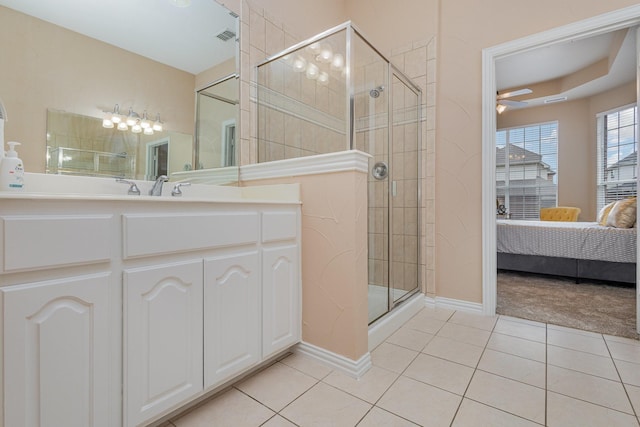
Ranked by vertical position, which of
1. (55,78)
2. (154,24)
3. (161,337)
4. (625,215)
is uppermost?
(154,24)

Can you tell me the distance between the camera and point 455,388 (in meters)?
1.36

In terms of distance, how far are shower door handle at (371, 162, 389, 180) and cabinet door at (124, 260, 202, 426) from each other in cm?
130

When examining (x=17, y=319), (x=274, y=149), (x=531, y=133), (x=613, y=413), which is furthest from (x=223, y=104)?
(x=531, y=133)

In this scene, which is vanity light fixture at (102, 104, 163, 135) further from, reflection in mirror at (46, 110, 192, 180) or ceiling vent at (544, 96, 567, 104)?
ceiling vent at (544, 96, 567, 104)

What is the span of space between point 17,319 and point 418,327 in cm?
204

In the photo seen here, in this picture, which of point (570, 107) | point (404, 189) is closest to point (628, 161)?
point (570, 107)

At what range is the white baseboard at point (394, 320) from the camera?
70.1 inches

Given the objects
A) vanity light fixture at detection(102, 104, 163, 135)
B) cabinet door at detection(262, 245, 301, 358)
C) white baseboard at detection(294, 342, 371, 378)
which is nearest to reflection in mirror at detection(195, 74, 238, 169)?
vanity light fixture at detection(102, 104, 163, 135)

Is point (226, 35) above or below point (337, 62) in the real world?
above

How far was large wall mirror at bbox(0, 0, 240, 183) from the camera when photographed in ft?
3.89

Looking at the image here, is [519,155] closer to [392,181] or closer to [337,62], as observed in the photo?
[392,181]

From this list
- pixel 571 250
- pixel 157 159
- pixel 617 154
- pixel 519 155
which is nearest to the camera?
pixel 157 159

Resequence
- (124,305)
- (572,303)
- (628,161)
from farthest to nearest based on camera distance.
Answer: (628,161) → (572,303) → (124,305)

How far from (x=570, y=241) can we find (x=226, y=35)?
3795 millimetres
